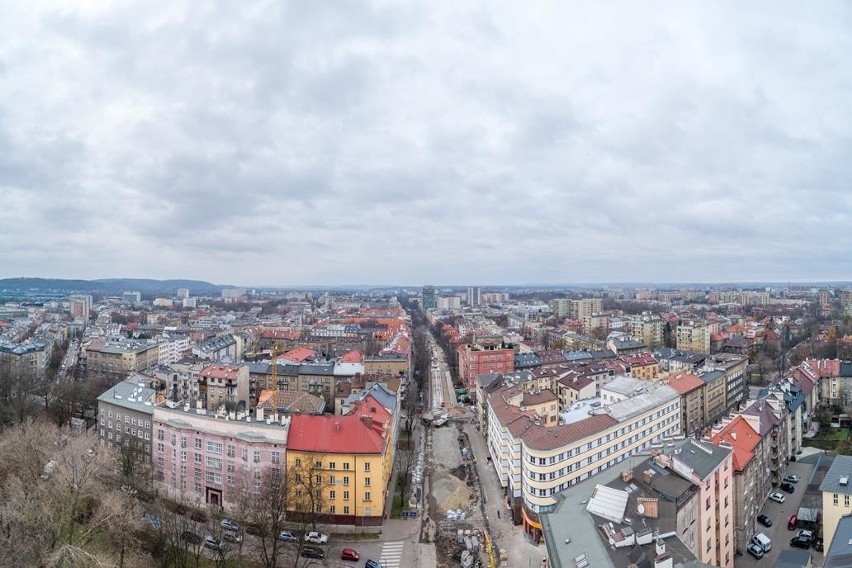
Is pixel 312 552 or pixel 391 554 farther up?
pixel 312 552

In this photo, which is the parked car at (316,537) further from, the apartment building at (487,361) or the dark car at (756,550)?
the apartment building at (487,361)

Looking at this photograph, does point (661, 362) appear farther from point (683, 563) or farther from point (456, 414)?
point (683, 563)

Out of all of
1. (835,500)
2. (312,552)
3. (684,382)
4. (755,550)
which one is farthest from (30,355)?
(835,500)

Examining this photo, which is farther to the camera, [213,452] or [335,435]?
[213,452]

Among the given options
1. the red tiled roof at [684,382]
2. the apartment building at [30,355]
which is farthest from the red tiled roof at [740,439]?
the apartment building at [30,355]

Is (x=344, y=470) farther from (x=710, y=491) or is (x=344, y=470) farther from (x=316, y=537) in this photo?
(x=710, y=491)

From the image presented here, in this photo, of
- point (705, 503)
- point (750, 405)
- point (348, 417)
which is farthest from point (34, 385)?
point (750, 405)
